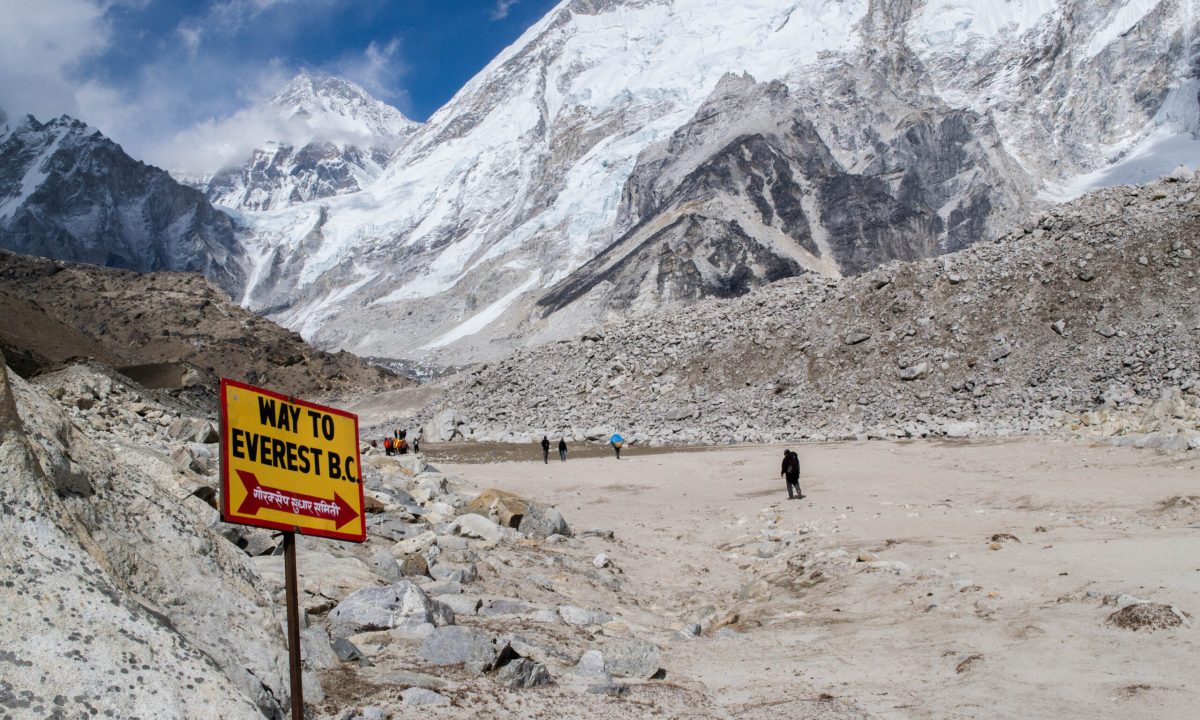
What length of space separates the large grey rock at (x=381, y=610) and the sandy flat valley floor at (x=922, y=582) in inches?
81.1

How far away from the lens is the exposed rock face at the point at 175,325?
81.8 m

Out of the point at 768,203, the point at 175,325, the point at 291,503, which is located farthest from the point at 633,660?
the point at 768,203

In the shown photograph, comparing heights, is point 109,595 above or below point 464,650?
above

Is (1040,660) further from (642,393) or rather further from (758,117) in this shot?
(758,117)

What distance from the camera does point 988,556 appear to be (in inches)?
497

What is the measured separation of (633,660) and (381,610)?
7.81 ft

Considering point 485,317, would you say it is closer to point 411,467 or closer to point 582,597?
point 411,467

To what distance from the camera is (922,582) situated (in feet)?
37.9

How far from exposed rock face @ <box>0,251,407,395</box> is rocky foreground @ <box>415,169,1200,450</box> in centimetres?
4201

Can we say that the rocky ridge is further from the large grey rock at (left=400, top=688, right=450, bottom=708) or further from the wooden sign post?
the wooden sign post

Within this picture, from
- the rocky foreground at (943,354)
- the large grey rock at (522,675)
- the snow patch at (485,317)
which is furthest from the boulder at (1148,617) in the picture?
the snow patch at (485,317)

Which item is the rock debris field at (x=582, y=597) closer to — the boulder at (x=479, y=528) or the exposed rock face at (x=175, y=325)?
the boulder at (x=479, y=528)

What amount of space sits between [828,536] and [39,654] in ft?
44.9

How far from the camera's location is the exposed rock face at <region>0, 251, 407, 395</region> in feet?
268
